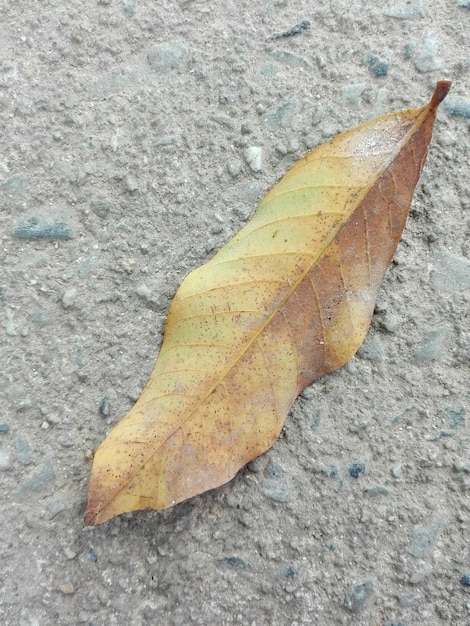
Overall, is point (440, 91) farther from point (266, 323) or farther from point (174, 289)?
point (174, 289)

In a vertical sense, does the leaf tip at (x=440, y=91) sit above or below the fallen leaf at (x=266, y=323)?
above

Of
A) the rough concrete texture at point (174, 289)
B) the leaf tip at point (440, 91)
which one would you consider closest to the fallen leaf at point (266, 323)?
the leaf tip at point (440, 91)

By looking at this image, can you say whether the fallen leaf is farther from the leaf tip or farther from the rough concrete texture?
the rough concrete texture

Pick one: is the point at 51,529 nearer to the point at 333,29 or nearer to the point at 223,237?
the point at 223,237

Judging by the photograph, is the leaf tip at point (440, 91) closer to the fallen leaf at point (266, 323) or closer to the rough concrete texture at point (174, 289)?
the fallen leaf at point (266, 323)

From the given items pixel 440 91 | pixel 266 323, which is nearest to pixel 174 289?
pixel 266 323

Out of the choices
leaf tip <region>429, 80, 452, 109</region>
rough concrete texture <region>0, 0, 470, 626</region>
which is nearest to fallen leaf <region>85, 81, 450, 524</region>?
leaf tip <region>429, 80, 452, 109</region>

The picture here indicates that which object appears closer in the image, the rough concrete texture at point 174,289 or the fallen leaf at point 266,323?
the fallen leaf at point 266,323

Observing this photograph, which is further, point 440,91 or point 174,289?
point 174,289
